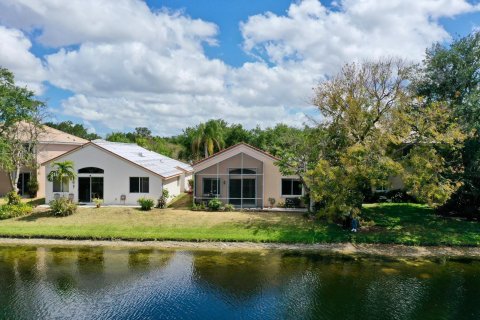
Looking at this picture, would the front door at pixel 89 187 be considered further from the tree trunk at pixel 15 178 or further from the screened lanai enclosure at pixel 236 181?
the screened lanai enclosure at pixel 236 181

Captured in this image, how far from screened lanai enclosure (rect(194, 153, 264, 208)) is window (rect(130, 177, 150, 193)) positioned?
13.3 ft

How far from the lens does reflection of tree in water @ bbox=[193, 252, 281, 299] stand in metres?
17.4

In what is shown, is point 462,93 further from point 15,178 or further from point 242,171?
point 15,178

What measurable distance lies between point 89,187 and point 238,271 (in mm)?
18841

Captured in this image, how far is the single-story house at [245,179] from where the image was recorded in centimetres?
3269

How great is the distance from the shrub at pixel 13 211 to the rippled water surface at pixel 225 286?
7065mm

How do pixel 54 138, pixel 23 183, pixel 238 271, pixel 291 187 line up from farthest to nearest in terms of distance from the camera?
pixel 54 138, pixel 23 183, pixel 291 187, pixel 238 271

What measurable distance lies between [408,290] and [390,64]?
621 inches

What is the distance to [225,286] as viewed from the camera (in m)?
17.5

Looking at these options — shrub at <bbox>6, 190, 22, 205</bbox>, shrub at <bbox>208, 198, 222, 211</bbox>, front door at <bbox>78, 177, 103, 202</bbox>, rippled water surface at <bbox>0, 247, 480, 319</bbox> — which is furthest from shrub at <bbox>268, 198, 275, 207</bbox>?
shrub at <bbox>6, 190, 22, 205</bbox>

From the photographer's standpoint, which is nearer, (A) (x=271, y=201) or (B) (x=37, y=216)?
(B) (x=37, y=216)

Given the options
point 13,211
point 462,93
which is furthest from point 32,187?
point 462,93

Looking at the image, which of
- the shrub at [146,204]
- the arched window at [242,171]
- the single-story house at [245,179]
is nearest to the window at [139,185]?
the shrub at [146,204]

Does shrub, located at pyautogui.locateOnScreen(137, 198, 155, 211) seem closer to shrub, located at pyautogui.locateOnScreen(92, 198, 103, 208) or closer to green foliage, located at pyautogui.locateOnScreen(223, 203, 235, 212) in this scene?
shrub, located at pyautogui.locateOnScreen(92, 198, 103, 208)
